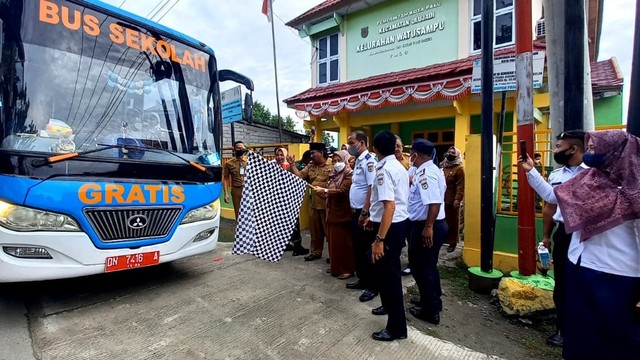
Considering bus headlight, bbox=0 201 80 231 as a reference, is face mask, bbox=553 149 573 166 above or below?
above

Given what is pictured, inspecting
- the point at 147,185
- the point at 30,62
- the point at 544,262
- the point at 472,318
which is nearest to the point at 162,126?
the point at 147,185

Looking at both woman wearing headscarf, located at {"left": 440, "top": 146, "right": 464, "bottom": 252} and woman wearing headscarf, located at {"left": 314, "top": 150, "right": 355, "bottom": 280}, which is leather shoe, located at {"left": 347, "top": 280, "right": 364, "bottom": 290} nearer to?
woman wearing headscarf, located at {"left": 314, "top": 150, "right": 355, "bottom": 280}

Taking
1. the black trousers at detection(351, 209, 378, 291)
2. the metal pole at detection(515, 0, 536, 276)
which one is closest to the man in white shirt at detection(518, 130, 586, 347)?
the metal pole at detection(515, 0, 536, 276)

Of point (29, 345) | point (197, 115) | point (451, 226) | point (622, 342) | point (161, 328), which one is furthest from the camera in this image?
point (451, 226)

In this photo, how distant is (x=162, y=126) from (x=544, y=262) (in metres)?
3.85

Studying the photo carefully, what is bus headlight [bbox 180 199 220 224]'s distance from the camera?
3.69m

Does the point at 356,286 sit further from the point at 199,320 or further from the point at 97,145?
the point at 97,145

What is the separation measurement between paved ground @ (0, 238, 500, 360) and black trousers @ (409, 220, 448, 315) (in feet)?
1.00

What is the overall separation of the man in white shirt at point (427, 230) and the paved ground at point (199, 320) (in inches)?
12.1

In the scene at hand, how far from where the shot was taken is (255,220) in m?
3.74

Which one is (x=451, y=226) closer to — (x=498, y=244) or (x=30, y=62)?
(x=498, y=244)

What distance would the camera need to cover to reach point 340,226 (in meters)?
4.30

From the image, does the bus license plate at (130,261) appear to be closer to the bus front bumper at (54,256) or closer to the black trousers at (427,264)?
the bus front bumper at (54,256)

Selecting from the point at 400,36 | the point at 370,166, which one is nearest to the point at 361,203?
the point at 370,166
